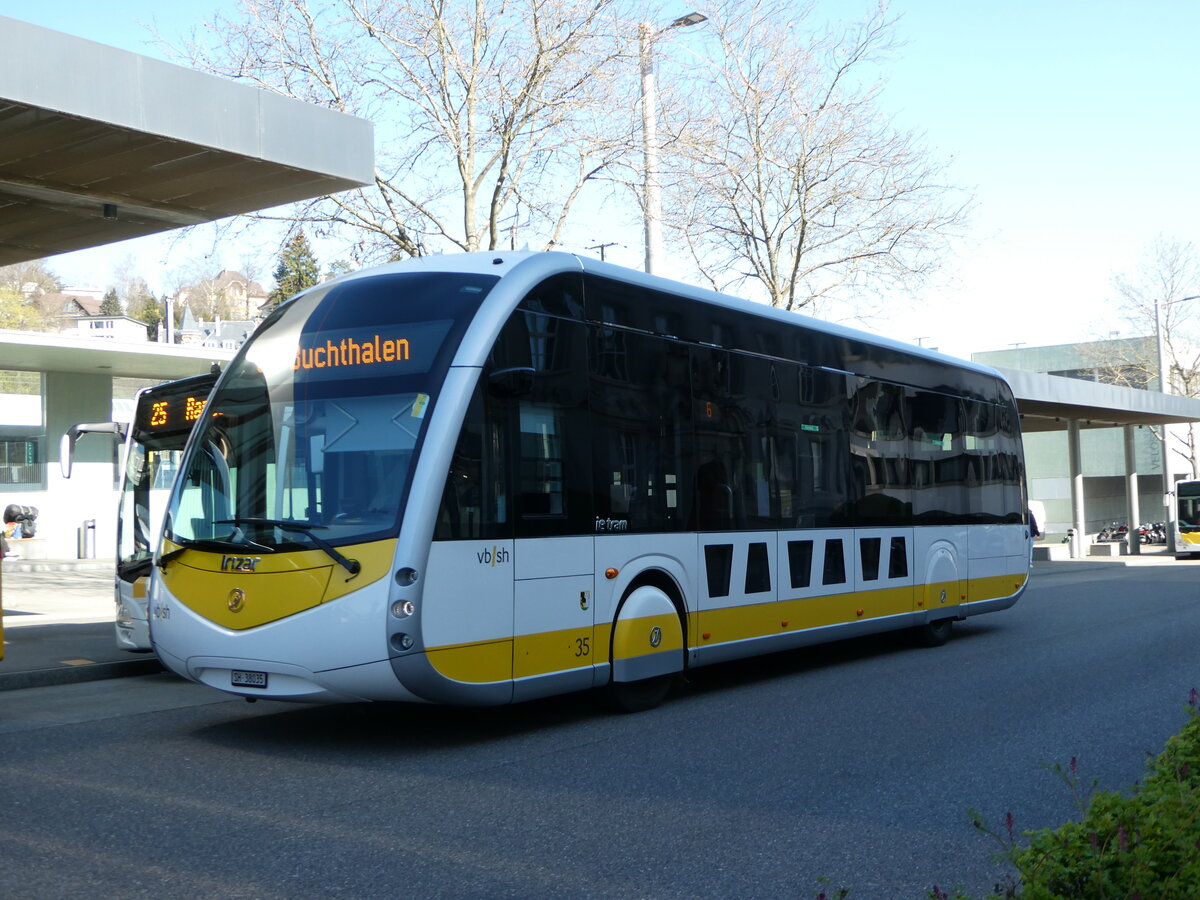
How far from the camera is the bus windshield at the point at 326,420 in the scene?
7.68m

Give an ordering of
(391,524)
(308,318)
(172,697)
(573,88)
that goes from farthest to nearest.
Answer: (573,88) < (172,697) < (308,318) < (391,524)

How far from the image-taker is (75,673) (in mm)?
11906

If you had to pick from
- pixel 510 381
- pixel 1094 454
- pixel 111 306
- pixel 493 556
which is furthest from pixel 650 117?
pixel 111 306

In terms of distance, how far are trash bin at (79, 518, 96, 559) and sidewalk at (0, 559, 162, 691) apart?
5.38 meters

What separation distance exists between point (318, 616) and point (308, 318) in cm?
208

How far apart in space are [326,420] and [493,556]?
52.5 inches

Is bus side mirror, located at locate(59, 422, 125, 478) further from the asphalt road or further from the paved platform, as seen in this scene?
the asphalt road

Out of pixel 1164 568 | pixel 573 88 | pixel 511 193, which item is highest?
pixel 573 88

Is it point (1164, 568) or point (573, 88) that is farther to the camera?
point (1164, 568)

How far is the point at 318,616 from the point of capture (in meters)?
7.54

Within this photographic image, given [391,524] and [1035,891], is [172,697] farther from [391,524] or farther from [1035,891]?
[1035,891]

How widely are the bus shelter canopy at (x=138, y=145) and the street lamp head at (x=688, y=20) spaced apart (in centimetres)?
681

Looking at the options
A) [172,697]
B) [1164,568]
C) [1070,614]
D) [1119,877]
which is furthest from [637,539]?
[1164,568]

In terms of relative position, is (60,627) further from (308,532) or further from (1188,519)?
(1188,519)
